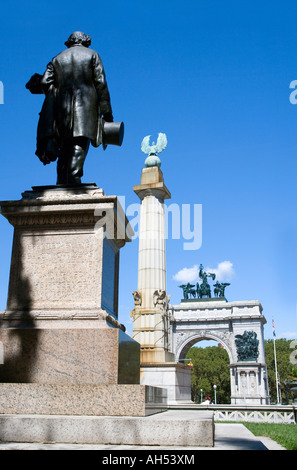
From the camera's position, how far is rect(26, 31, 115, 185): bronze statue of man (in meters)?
6.09

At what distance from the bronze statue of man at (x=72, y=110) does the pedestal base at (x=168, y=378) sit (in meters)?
16.4

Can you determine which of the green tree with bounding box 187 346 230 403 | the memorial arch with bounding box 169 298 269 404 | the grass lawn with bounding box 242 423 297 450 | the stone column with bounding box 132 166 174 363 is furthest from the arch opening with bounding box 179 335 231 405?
the grass lawn with bounding box 242 423 297 450

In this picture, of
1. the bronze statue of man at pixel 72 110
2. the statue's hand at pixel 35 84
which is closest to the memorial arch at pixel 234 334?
the bronze statue of man at pixel 72 110

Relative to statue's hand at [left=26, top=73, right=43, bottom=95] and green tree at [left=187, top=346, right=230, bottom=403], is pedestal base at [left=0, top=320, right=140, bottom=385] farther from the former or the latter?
green tree at [left=187, top=346, right=230, bottom=403]

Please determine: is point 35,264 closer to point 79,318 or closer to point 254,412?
point 79,318

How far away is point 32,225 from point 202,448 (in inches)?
136

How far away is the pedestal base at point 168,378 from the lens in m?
20.7

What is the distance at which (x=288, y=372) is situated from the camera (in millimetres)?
75125

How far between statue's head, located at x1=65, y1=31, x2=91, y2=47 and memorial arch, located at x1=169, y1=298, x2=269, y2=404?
46.5 m

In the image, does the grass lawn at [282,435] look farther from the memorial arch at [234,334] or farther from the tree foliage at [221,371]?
the tree foliage at [221,371]

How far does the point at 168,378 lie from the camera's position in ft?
68.5

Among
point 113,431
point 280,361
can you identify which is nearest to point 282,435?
point 113,431

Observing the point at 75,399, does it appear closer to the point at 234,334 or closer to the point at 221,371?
the point at 234,334
